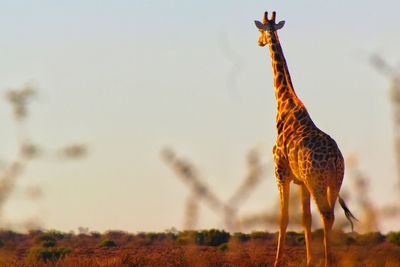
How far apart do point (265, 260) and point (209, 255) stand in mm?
1141

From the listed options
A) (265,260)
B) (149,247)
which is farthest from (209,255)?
(149,247)

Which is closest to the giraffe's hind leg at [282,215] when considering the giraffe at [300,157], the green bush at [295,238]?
the giraffe at [300,157]

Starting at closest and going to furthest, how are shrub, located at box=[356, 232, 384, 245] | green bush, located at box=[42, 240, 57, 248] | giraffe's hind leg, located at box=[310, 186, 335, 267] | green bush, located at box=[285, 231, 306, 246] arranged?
giraffe's hind leg, located at box=[310, 186, 335, 267]
shrub, located at box=[356, 232, 384, 245]
green bush, located at box=[285, 231, 306, 246]
green bush, located at box=[42, 240, 57, 248]

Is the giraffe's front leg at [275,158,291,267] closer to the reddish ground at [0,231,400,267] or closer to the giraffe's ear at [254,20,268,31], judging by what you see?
the reddish ground at [0,231,400,267]

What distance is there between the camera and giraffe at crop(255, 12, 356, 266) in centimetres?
1872

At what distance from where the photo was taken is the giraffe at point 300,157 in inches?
737

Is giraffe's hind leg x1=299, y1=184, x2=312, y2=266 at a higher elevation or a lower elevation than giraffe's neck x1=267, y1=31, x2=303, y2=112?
lower

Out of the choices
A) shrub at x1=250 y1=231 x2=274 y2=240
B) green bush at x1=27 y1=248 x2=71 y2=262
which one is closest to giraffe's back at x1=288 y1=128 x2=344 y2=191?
green bush at x1=27 y1=248 x2=71 y2=262

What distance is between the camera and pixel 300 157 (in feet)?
62.9

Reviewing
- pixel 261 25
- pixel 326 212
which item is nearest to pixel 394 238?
pixel 261 25

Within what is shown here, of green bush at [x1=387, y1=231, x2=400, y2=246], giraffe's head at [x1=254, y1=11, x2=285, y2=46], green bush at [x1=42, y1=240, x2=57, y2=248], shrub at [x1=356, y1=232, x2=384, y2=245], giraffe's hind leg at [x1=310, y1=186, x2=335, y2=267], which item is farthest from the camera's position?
green bush at [x1=42, y1=240, x2=57, y2=248]

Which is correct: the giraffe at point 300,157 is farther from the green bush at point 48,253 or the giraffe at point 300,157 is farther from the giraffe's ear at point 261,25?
the green bush at point 48,253

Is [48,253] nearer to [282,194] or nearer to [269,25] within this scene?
[269,25]

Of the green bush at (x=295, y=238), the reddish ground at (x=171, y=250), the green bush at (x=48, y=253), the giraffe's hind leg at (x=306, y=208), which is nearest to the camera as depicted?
the giraffe's hind leg at (x=306, y=208)
